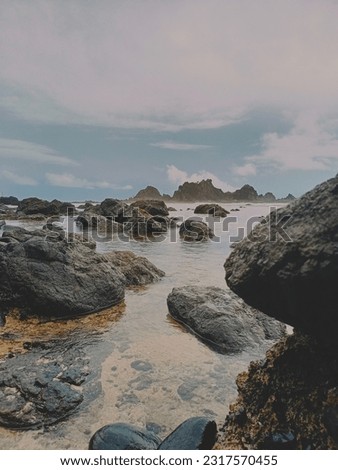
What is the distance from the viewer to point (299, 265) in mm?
3555

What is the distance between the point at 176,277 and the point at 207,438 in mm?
9025

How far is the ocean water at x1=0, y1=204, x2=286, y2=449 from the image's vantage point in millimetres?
4660

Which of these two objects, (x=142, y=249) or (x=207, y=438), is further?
(x=142, y=249)

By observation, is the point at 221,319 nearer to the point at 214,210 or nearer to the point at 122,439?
the point at 122,439

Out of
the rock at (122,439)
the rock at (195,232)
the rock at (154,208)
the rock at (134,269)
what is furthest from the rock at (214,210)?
the rock at (122,439)

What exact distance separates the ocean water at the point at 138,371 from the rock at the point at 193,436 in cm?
55

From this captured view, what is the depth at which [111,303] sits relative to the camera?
947 centimetres

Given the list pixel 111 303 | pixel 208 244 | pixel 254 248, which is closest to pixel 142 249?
pixel 208 244

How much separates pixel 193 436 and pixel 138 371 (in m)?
2.15

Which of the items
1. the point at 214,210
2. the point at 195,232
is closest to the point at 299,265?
the point at 195,232

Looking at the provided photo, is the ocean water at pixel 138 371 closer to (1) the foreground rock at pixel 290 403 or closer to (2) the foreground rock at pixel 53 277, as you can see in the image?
(2) the foreground rock at pixel 53 277

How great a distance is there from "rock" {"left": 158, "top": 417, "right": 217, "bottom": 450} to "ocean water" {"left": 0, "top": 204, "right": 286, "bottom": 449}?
0.55 meters

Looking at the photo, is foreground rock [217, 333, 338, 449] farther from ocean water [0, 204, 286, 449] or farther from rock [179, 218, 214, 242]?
rock [179, 218, 214, 242]
